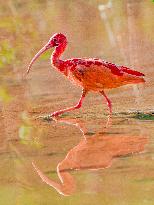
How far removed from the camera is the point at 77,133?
602cm

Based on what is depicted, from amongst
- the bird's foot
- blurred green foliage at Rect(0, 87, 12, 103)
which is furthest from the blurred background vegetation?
the bird's foot

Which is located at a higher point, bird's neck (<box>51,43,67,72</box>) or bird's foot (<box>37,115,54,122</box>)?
bird's neck (<box>51,43,67,72</box>)

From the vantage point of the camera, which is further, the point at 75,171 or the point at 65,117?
the point at 65,117

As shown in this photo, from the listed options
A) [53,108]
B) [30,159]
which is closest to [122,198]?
[30,159]

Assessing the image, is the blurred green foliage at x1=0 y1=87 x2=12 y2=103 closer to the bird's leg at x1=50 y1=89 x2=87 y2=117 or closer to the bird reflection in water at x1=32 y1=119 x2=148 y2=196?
the bird's leg at x1=50 y1=89 x2=87 y2=117

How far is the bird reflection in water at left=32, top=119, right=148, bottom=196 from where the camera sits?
16.1ft

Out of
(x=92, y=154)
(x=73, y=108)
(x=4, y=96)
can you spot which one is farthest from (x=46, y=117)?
(x=92, y=154)

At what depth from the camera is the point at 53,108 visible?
6.78m

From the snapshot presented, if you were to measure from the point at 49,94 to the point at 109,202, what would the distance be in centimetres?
297

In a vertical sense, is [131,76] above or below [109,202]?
above

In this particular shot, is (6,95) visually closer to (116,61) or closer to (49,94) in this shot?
(49,94)

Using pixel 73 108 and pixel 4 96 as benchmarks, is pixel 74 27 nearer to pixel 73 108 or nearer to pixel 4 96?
pixel 4 96

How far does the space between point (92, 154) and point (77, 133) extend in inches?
24.0

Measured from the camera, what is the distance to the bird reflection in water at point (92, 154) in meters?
4.91
